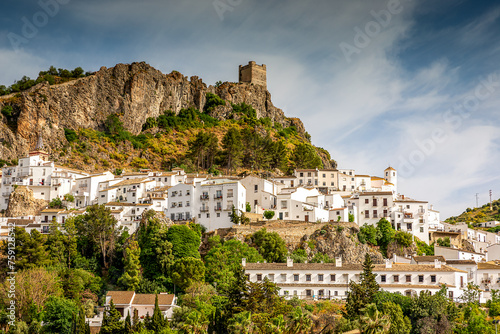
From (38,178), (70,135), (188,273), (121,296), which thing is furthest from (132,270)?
(70,135)

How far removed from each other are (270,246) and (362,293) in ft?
55.2

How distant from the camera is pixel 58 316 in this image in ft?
179

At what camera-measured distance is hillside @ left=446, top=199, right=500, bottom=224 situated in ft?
408

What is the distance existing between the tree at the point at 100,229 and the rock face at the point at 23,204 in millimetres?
14591

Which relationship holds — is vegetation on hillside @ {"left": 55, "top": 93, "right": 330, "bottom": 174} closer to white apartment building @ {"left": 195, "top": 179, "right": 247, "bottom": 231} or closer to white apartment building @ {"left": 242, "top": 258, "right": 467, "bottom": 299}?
white apartment building @ {"left": 195, "top": 179, "right": 247, "bottom": 231}

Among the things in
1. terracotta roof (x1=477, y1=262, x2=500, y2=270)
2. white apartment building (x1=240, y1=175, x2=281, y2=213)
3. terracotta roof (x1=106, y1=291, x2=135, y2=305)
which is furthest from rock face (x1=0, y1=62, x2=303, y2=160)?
terracotta roof (x1=477, y1=262, x2=500, y2=270)

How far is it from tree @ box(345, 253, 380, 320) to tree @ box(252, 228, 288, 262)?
39.3 feet

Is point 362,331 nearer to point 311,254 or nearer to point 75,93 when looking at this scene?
point 311,254

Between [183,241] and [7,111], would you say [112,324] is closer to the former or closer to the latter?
[183,241]

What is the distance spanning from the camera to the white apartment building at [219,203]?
74.4 m

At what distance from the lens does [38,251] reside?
211 feet

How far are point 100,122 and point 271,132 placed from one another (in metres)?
40.4

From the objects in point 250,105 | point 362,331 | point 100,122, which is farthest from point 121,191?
point 250,105

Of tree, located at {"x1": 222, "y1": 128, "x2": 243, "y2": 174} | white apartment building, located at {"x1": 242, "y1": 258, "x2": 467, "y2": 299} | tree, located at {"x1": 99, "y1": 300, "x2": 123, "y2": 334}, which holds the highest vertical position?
tree, located at {"x1": 222, "y1": 128, "x2": 243, "y2": 174}
